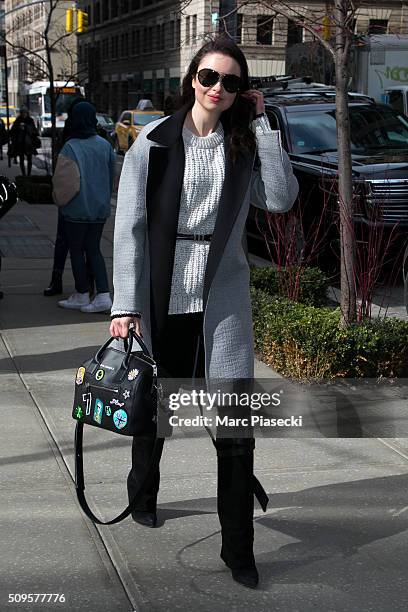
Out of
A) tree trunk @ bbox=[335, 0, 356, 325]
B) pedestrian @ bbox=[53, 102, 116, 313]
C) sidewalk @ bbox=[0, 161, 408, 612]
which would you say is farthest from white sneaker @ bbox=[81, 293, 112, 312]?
tree trunk @ bbox=[335, 0, 356, 325]

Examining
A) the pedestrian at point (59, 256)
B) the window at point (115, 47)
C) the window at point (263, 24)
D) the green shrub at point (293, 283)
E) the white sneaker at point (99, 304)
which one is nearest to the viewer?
the green shrub at point (293, 283)

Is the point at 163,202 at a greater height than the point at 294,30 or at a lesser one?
lesser

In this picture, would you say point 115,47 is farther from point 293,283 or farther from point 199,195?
point 199,195

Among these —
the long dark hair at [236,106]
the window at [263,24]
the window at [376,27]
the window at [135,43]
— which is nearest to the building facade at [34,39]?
the window at [135,43]

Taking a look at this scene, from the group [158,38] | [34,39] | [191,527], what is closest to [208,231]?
[191,527]

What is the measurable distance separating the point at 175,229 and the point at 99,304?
16.6 feet

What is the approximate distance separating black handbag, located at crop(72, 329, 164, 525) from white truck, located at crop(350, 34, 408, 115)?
22558mm

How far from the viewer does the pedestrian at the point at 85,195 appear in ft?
28.3

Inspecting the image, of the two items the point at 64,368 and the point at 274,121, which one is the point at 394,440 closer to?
the point at 64,368

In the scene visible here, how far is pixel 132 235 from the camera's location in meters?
3.78

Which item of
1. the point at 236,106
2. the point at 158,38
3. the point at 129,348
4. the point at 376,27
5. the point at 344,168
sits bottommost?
the point at 129,348

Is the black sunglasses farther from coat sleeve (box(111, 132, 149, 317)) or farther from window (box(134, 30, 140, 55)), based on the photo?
window (box(134, 30, 140, 55))

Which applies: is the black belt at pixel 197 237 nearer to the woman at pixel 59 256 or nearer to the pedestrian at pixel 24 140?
the woman at pixel 59 256

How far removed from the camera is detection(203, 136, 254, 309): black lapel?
3756 mm
